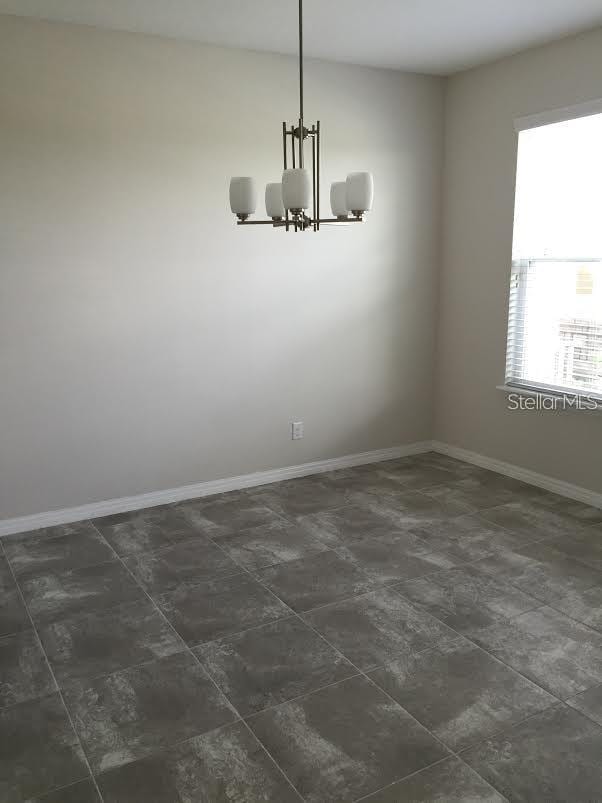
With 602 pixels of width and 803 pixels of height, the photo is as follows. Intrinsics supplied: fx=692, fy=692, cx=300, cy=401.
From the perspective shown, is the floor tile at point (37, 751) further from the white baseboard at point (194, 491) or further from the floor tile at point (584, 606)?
the floor tile at point (584, 606)

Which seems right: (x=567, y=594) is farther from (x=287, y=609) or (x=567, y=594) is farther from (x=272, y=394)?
(x=272, y=394)

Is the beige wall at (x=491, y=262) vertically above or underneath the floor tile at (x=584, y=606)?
above

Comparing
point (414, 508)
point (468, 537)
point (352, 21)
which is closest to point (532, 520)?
point (468, 537)

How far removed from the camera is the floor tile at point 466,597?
9.67 ft

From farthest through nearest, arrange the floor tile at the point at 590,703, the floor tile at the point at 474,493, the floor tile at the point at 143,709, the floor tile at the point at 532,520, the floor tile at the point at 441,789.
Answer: the floor tile at the point at 474,493 < the floor tile at the point at 532,520 < the floor tile at the point at 590,703 < the floor tile at the point at 143,709 < the floor tile at the point at 441,789

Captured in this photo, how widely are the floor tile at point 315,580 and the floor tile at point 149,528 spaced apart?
0.67 metres

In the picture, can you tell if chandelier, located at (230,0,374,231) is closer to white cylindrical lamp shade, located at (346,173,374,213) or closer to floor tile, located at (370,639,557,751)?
white cylindrical lamp shade, located at (346,173,374,213)

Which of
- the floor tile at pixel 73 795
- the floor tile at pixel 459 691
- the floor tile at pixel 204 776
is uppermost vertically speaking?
the floor tile at pixel 459 691

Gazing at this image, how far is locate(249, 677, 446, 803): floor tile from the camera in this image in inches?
80.6

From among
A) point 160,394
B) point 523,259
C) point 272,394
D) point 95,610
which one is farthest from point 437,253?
point 95,610

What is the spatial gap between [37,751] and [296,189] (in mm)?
Answer: 2031

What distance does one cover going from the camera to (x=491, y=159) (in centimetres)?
464

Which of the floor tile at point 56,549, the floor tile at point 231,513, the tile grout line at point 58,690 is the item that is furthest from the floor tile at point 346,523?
the tile grout line at point 58,690

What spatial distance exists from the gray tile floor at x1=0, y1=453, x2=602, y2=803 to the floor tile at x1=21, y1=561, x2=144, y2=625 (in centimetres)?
1
